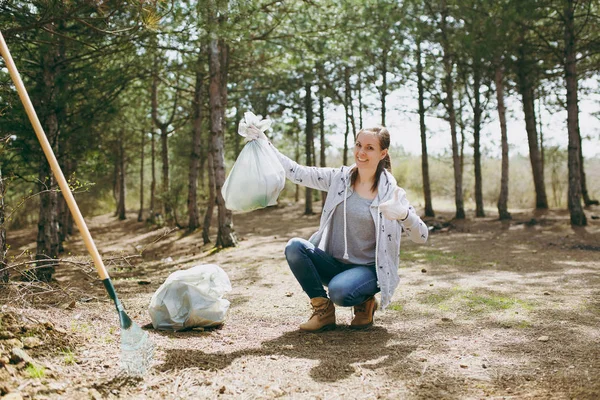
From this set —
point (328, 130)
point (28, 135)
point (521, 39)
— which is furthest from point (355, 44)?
point (328, 130)

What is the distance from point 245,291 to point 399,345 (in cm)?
248

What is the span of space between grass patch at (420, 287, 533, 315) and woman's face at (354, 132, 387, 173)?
1.61 meters

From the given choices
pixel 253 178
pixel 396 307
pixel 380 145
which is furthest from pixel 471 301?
pixel 253 178

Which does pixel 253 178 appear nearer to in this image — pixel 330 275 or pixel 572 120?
pixel 330 275

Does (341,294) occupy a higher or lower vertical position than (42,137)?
lower

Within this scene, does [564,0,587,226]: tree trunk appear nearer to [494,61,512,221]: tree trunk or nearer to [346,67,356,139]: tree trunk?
[494,61,512,221]: tree trunk

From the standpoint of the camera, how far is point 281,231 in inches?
531

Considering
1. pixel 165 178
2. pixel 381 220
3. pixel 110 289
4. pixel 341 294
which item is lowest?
pixel 341 294

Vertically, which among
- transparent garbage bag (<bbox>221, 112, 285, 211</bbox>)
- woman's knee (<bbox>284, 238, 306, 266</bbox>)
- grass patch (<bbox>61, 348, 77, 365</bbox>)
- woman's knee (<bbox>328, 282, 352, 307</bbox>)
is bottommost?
grass patch (<bbox>61, 348, 77, 365</bbox>)

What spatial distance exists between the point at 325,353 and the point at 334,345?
20 centimetres

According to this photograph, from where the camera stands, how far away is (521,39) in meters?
11.7

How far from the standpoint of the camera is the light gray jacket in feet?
10.8

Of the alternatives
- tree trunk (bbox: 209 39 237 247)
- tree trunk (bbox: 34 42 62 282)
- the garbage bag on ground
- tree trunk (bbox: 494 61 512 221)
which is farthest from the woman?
tree trunk (bbox: 494 61 512 221)

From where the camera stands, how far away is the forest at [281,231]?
2645mm
